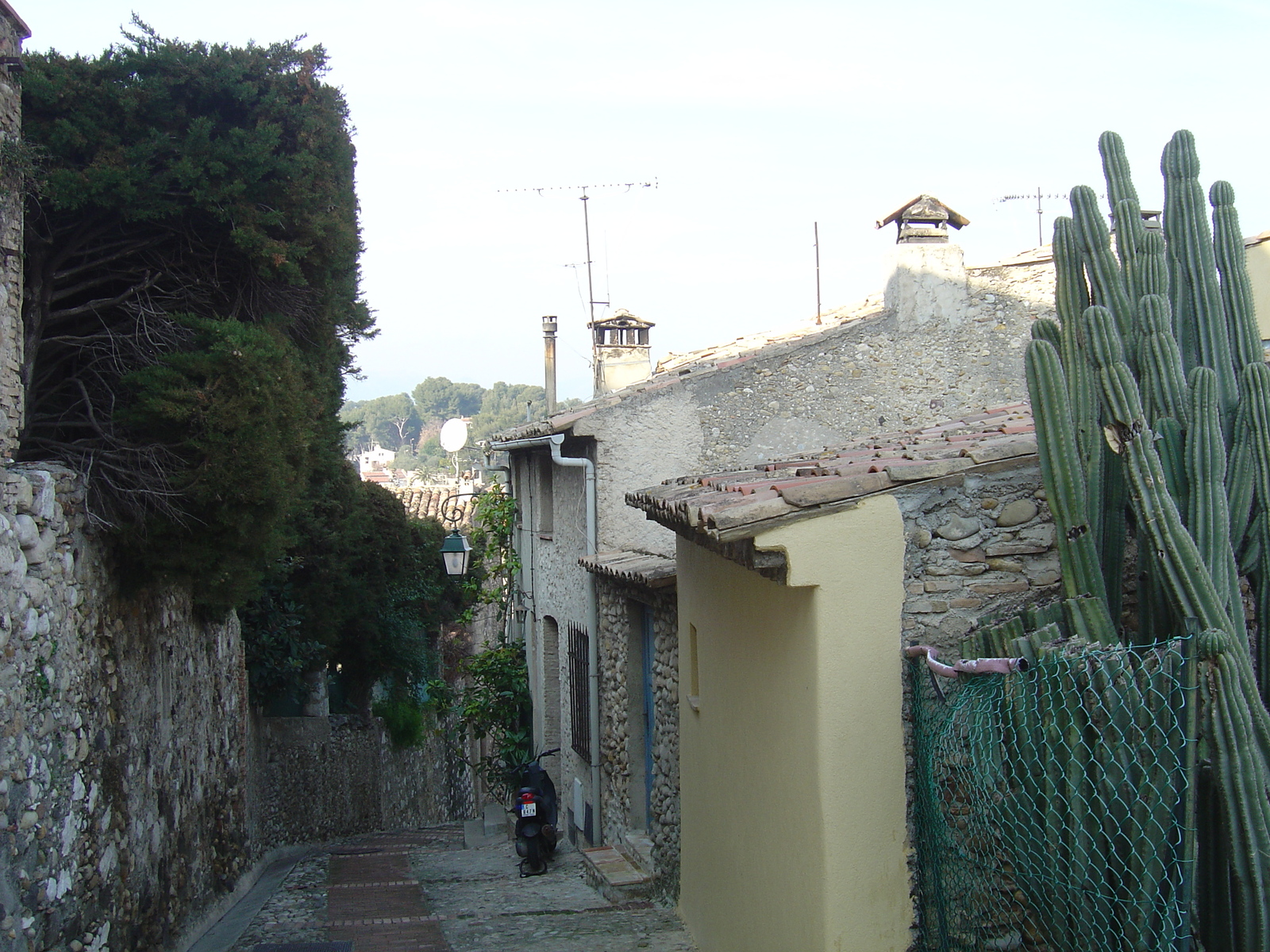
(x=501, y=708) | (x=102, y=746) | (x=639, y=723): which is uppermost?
(x=102, y=746)

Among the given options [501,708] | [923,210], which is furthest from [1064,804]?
[501,708]

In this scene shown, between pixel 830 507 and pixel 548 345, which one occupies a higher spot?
pixel 548 345

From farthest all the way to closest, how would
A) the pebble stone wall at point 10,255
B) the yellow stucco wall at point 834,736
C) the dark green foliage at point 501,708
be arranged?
the dark green foliage at point 501,708 → the pebble stone wall at point 10,255 → the yellow stucco wall at point 834,736

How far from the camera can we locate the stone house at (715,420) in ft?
31.2

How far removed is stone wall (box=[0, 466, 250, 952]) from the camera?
5.07 meters

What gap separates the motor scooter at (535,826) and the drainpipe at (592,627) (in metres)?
0.48

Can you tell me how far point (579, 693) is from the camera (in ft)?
35.2

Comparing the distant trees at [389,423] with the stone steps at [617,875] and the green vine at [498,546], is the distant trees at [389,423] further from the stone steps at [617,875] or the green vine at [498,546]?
the stone steps at [617,875]

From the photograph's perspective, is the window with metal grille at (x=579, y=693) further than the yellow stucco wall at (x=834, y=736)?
Yes

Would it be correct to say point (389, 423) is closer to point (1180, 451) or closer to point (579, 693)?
point (579, 693)

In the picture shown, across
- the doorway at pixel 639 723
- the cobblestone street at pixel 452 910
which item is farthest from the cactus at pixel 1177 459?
the doorway at pixel 639 723

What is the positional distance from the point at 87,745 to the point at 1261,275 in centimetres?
872

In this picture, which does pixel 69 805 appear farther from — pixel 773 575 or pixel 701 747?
pixel 773 575

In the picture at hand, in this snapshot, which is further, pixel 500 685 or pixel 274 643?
pixel 274 643
